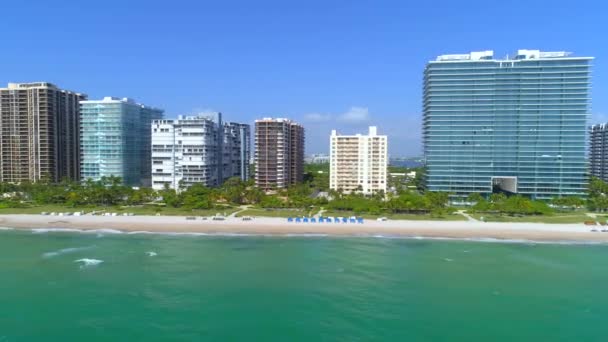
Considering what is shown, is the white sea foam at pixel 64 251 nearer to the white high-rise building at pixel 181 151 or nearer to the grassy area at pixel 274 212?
the grassy area at pixel 274 212

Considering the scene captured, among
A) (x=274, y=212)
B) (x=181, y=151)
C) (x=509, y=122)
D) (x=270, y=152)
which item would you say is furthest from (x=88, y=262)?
(x=509, y=122)

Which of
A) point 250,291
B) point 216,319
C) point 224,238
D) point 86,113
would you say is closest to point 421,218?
point 224,238

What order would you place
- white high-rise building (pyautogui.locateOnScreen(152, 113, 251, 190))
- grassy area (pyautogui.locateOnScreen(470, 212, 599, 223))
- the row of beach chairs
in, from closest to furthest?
the row of beach chairs, grassy area (pyautogui.locateOnScreen(470, 212, 599, 223)), white high-rise building (pyautogui.locateOnScreen(152, 113, 251, 190))

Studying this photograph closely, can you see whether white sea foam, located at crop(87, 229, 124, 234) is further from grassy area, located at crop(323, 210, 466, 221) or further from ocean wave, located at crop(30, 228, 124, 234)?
Answer: grassy area, located at crop(323, 210, 466, 221)

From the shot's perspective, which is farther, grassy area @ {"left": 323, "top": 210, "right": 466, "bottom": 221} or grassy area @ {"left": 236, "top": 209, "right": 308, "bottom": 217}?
grassy area @ {"left": 236, "top": 209, "right": 308, "bottom": 217}

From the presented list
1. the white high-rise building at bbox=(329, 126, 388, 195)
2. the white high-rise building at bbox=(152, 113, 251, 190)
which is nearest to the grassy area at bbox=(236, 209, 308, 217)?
the white high-rise building at bbox=(152, 113, 251, 190)

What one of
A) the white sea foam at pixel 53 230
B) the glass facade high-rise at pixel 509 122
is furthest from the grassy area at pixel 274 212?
the glass facade high-rise at pixel 509 122

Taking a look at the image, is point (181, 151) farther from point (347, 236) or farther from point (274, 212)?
point (347, 236)
